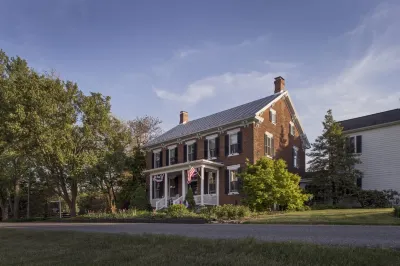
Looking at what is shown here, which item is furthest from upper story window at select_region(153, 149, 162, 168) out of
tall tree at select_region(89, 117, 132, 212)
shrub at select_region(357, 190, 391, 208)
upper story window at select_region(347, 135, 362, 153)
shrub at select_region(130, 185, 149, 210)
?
shrub at select_region(357, 190, 391, 208)

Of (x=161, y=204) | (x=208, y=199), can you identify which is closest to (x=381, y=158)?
(x=208, y=199)

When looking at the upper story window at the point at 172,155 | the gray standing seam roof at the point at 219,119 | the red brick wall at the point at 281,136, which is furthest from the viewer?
the upper story window at the point at 172,155

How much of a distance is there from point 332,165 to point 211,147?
8844mm

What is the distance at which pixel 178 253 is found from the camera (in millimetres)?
6703

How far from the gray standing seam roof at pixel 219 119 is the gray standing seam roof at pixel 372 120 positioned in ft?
19.6

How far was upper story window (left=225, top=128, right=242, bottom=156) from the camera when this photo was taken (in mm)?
25453

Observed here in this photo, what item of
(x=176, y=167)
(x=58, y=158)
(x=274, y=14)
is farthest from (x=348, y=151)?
(x=58, y=158)

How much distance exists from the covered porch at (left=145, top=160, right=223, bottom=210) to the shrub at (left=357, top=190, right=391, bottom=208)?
957cm

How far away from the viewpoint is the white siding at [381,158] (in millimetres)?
23812

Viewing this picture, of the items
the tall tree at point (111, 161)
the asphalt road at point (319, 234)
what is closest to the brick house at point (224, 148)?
the tall tree at point (111, 161)

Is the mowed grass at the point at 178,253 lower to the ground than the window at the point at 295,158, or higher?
lower

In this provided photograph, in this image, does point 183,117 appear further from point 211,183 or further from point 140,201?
point 140,201

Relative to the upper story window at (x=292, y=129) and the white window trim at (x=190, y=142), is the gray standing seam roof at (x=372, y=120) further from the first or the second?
the white window trim at (x=190, y=142)

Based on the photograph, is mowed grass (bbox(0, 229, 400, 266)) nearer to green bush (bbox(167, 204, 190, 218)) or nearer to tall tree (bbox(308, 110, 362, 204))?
green bush (bbox(167, 204, 190, 218))
